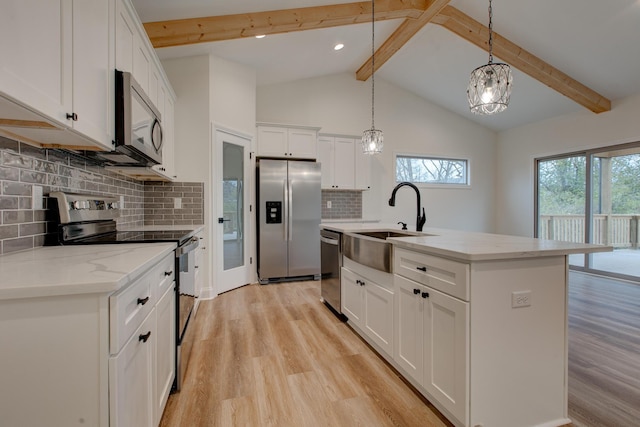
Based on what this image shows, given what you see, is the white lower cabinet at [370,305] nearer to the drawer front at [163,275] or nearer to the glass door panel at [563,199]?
the drawer front at [163,275]

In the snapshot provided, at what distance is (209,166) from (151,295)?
250 cm

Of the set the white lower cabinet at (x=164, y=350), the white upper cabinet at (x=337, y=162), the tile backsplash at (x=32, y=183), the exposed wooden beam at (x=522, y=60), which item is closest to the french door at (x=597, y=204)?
the exposed wooden beam at (x=522, y=60)

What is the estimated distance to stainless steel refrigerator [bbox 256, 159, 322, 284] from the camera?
4.04 m

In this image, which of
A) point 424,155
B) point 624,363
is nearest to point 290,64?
point 424,155

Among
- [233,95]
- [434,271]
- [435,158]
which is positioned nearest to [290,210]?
[233,95]

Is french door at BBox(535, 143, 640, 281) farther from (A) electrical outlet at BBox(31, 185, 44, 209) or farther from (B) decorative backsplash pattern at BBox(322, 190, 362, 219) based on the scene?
(A) electrical outlet at BBox(31, 185, 44, 209)

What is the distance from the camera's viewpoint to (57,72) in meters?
1.08

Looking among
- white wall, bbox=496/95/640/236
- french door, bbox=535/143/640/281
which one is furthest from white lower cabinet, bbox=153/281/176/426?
white wall, bbox=496/95/640/236

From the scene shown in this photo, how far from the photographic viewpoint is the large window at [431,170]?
5656 millimetres

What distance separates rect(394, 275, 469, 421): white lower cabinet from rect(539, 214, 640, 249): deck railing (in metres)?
4.86

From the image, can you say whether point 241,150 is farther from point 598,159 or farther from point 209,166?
point 598,159

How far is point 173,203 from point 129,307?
2.67 metres

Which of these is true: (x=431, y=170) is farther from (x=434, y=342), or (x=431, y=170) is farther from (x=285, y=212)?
(x=434, y=342)

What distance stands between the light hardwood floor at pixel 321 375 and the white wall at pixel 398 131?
305cm
